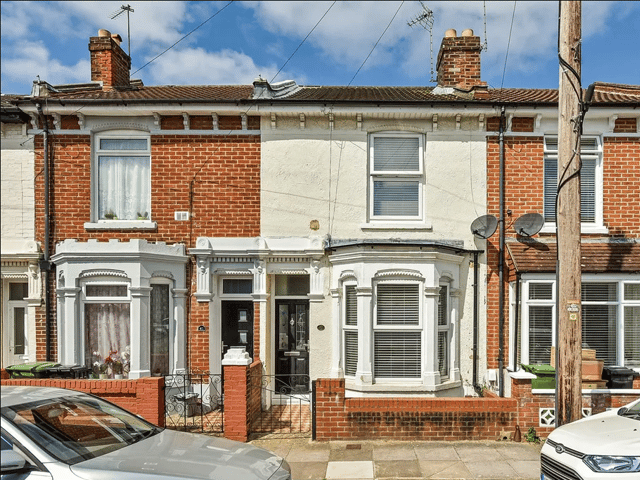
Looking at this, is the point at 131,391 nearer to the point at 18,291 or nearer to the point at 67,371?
the point at 67,371

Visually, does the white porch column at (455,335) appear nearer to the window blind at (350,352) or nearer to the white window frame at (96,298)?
the window blind at (350,352)

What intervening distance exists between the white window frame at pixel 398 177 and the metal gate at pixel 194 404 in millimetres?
4300

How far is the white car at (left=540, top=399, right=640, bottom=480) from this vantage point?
15.1 feet

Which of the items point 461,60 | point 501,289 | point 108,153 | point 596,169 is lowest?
point 501,289

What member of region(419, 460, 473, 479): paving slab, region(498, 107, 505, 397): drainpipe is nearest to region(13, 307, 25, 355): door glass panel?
region(419, 460, 473, 479): paving slab

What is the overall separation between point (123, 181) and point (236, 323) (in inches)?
141

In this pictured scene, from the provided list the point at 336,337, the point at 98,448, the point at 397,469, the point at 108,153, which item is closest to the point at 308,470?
the point at 397,469

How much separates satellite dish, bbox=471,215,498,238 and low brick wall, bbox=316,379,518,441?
3088 mm

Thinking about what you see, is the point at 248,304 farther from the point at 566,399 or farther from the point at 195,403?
the point at 566,399

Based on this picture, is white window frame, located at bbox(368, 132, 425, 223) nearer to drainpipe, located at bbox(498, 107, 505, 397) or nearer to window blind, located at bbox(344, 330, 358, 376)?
drainpipe, located at bbox(498, 107, 505, 397)

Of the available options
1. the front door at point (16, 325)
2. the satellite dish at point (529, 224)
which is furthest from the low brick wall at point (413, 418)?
the front door at point (16, 325)

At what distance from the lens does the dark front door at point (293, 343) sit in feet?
32.0

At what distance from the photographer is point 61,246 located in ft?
29.2

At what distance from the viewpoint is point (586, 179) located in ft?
31.6
